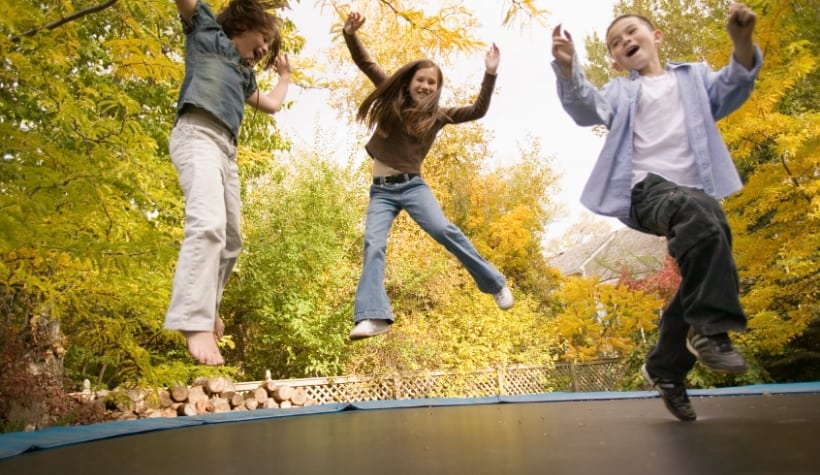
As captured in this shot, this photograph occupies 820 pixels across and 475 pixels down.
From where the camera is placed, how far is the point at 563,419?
236 cm

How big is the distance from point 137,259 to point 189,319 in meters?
1.06

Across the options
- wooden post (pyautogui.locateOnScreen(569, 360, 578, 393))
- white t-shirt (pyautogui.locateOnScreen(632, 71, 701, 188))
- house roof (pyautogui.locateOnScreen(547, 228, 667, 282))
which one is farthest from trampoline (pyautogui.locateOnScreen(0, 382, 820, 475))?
house roof (pyautogui.locateOnScreen(547, 228, 667, 282))

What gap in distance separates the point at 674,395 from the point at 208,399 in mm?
4153

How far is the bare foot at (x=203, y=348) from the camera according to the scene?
1385 millimetres

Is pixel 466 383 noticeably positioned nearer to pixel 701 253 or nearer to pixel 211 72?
pixel 701 253

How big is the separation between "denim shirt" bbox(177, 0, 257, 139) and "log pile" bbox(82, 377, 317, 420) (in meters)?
3.52

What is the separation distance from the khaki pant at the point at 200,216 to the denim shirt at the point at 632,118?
0.90m

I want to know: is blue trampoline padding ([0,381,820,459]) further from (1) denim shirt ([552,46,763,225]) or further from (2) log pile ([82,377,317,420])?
(1) denim shirt ([552,46,763,225])

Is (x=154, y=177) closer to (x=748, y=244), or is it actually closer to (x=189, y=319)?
(x=189, y=319)

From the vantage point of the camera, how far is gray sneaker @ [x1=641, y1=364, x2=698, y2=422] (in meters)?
1.90

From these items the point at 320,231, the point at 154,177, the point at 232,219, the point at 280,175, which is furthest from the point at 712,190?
the point at 320,231

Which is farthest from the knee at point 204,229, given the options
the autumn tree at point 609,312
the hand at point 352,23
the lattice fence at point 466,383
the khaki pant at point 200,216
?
the autumn tree at point 609,312

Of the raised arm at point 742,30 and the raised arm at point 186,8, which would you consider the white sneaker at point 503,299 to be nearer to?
the raised arm at point 742,30

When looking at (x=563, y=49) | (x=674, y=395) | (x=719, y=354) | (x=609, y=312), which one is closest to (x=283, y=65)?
(x=563, y=49)
